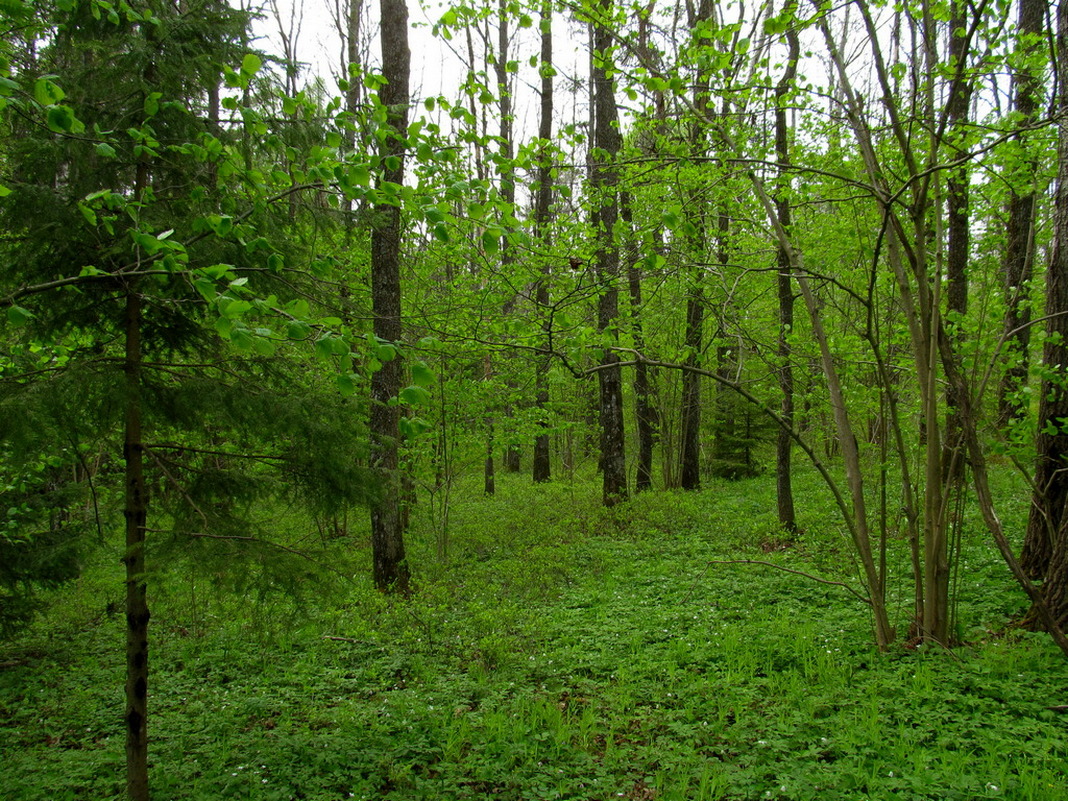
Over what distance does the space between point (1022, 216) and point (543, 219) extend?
594 cm

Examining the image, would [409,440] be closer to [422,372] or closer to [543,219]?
[422,372]

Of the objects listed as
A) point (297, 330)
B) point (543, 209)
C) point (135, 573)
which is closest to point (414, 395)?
point (297, 330)

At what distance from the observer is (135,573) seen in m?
3.17

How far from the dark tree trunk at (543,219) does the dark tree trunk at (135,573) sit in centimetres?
222

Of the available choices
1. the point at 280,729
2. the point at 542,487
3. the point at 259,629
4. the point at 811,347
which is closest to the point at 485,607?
the point at 280,729

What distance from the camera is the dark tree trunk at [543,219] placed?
4211 millimetres

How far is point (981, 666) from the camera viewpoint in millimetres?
3770

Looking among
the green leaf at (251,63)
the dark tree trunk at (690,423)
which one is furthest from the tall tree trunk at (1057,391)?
the dark tree trunk at (690,423)

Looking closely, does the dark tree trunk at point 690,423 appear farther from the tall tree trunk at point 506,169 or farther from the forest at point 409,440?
the forest at point 409,440

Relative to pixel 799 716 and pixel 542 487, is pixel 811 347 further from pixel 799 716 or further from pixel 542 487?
pixel 542 487

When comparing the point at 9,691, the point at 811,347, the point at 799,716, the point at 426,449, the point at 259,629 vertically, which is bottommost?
the point at 9,691

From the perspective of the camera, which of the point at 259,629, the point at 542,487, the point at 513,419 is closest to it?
the point at 259,629

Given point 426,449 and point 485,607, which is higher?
point 426,449

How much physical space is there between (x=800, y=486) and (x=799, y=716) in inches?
381
